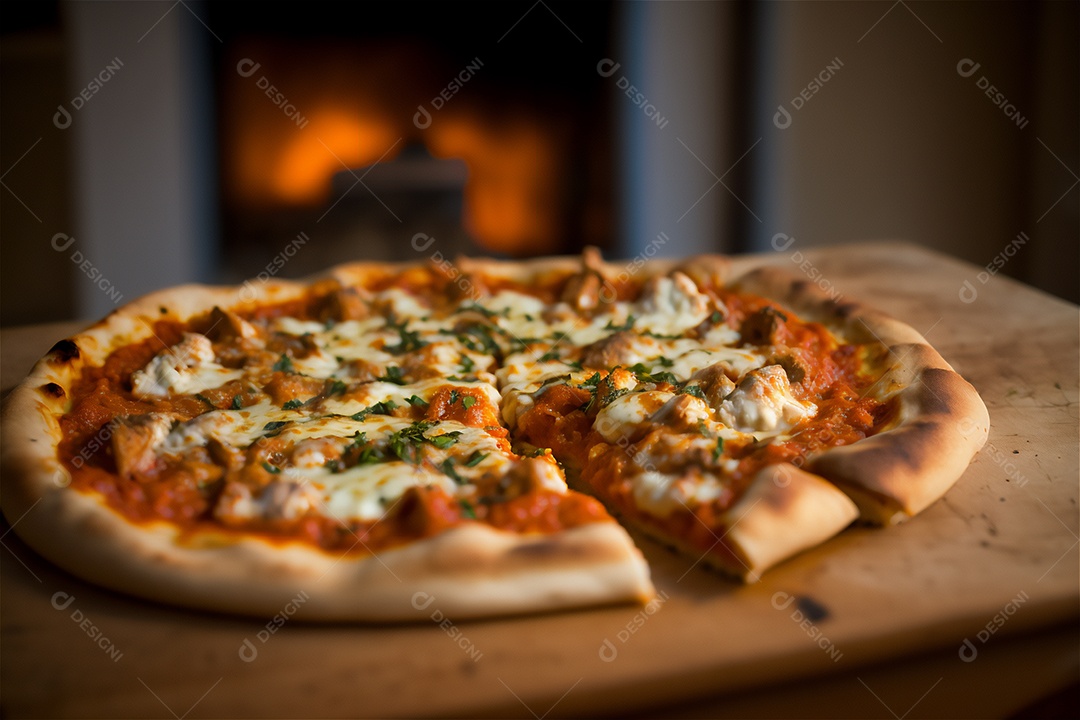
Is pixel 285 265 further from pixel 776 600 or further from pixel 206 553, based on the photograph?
pixel 776 600

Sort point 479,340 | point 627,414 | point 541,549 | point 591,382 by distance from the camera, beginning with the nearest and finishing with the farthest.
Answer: point 541,549 < point 627,414 < point 591,382 < point 479,340

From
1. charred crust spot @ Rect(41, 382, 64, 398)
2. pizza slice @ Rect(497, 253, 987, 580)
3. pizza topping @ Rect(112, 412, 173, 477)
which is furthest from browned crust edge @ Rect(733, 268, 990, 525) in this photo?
charred crust spot @ Rect(41, 382, 64, 398)

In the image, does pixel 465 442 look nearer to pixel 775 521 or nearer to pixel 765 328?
pixel 775 521

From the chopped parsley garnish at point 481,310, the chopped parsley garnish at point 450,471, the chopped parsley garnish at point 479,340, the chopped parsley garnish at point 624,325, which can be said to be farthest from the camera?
the chopped parsley garnish at point 481,310

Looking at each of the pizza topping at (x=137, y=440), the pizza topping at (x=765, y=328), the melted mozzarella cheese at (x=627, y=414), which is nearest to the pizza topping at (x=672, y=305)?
the pizza topping at (x=765, y=328)

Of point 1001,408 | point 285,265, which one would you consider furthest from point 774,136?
point 1001,408

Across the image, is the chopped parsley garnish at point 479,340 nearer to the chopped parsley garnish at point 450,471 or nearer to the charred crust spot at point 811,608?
the chopped parsley garnish at point 450,471

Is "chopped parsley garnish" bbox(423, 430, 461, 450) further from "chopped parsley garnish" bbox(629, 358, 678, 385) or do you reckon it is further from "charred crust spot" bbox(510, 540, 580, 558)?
"chopped parsley garnish" bbox(629, 358, 678, 385)

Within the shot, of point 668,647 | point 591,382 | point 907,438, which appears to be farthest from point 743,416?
point 668,647
